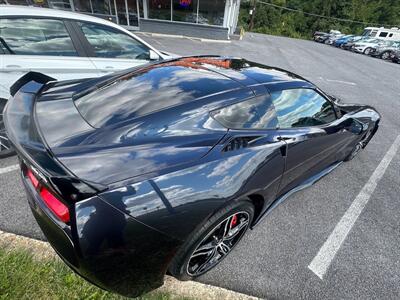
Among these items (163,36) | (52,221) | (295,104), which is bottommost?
(163,36)

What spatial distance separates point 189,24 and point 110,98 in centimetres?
1675

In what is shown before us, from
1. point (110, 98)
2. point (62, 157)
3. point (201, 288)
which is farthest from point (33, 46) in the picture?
point (201, 288)

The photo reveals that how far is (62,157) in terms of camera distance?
1.36 metres

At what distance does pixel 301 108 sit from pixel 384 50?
25442 millimetres

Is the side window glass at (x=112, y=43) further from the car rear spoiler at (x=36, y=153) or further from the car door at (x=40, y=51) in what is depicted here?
the car rear spoiler at (x=36, y=153)

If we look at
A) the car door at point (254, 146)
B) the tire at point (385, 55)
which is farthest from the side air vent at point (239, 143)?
the tire at point (385, 55)

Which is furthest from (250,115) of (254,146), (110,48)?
(110,48)

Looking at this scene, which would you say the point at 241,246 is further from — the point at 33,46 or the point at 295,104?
the point at 33,46

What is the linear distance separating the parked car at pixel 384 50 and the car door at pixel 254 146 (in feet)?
84.1

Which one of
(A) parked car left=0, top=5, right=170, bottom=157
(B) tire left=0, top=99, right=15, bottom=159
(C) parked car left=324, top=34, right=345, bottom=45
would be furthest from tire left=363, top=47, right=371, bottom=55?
(B) tire left=0, top=99, right=15, bottom=159

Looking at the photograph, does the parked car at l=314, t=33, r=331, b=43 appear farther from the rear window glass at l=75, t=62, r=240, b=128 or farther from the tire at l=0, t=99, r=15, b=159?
the tire at l=0, t=99, r=15, b=159

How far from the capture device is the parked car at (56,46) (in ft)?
9.30

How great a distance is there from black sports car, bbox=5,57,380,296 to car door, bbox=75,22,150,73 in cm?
128

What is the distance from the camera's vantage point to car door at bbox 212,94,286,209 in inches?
68.9
